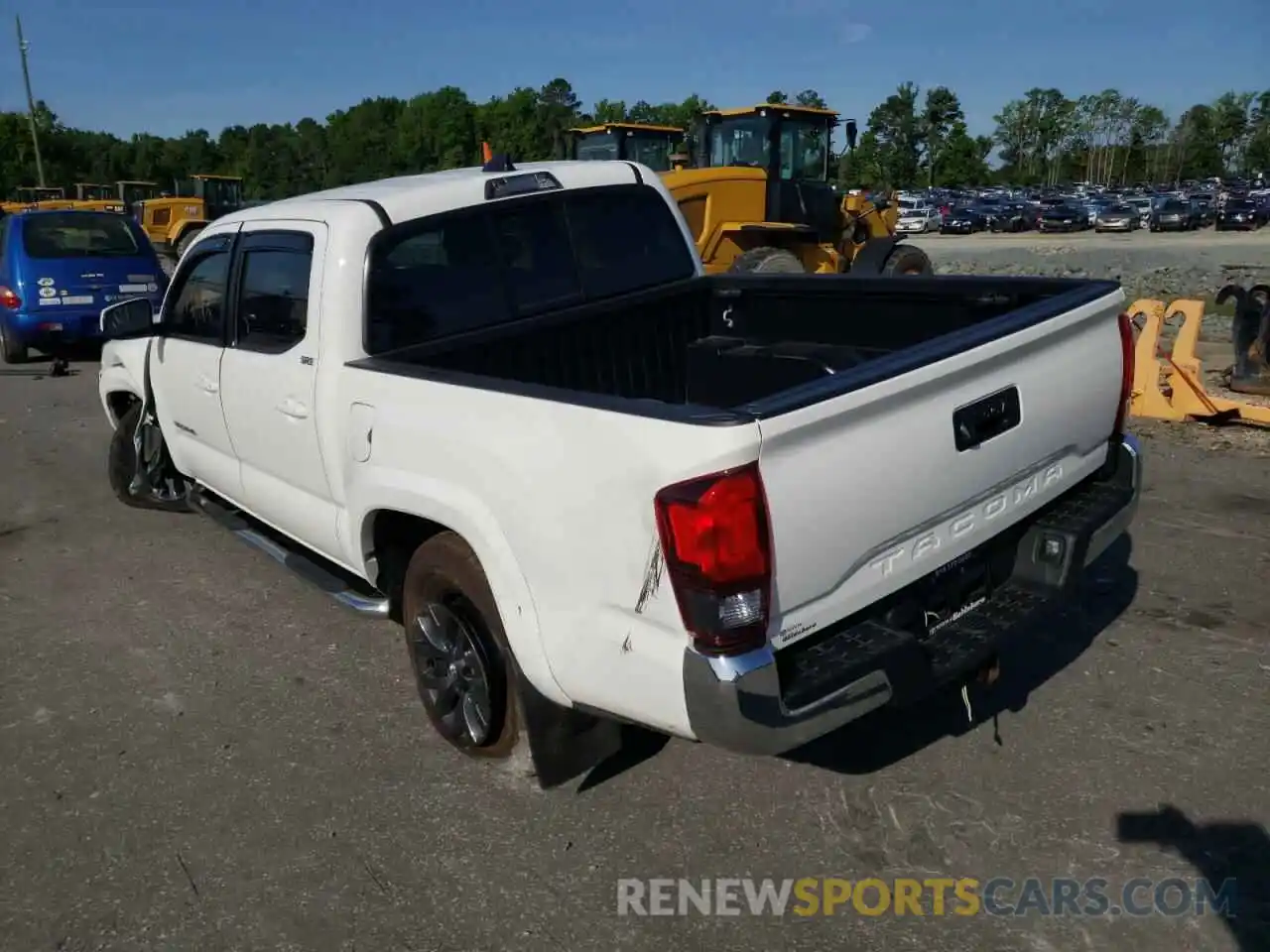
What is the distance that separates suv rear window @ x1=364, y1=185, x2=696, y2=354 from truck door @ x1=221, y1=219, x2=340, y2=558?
27 centimetres

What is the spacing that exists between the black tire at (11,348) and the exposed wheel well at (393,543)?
36.2 feet

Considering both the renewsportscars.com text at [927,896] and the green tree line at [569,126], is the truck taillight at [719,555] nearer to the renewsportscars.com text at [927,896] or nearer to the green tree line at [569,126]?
the renewsportscars.com text at [927,896]

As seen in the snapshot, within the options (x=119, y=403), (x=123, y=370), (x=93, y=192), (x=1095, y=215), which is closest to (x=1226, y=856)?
(x=123, y=370)

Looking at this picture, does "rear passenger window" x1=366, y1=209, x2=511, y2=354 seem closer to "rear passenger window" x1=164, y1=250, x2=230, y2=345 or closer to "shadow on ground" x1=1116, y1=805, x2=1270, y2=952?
"rear passenger window" x1=164, y1=250, x2=230, y2=345

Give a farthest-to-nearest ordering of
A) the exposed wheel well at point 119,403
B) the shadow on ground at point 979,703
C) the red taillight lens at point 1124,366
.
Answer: the exposed wheel well at point 119,403
the red taillight lens at point 1124,366
the shadow on ground at point 979,703

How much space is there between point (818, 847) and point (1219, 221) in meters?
52.9

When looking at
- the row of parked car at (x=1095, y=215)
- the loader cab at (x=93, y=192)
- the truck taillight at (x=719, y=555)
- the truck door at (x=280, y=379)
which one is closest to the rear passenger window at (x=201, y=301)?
the truck door at (x=280, y=379)

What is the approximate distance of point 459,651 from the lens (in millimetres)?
3547

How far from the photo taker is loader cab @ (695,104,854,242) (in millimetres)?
12719

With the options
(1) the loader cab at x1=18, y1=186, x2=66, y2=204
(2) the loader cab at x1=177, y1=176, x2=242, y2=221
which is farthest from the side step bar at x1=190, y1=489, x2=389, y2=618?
(1) the loader cab at x1=18, y1=186, x2=66, y2=204

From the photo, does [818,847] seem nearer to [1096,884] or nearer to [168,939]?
[1096,884]

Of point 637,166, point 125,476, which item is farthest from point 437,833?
point 125,476

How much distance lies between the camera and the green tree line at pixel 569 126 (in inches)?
3632

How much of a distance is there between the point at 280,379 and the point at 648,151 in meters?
12.2
